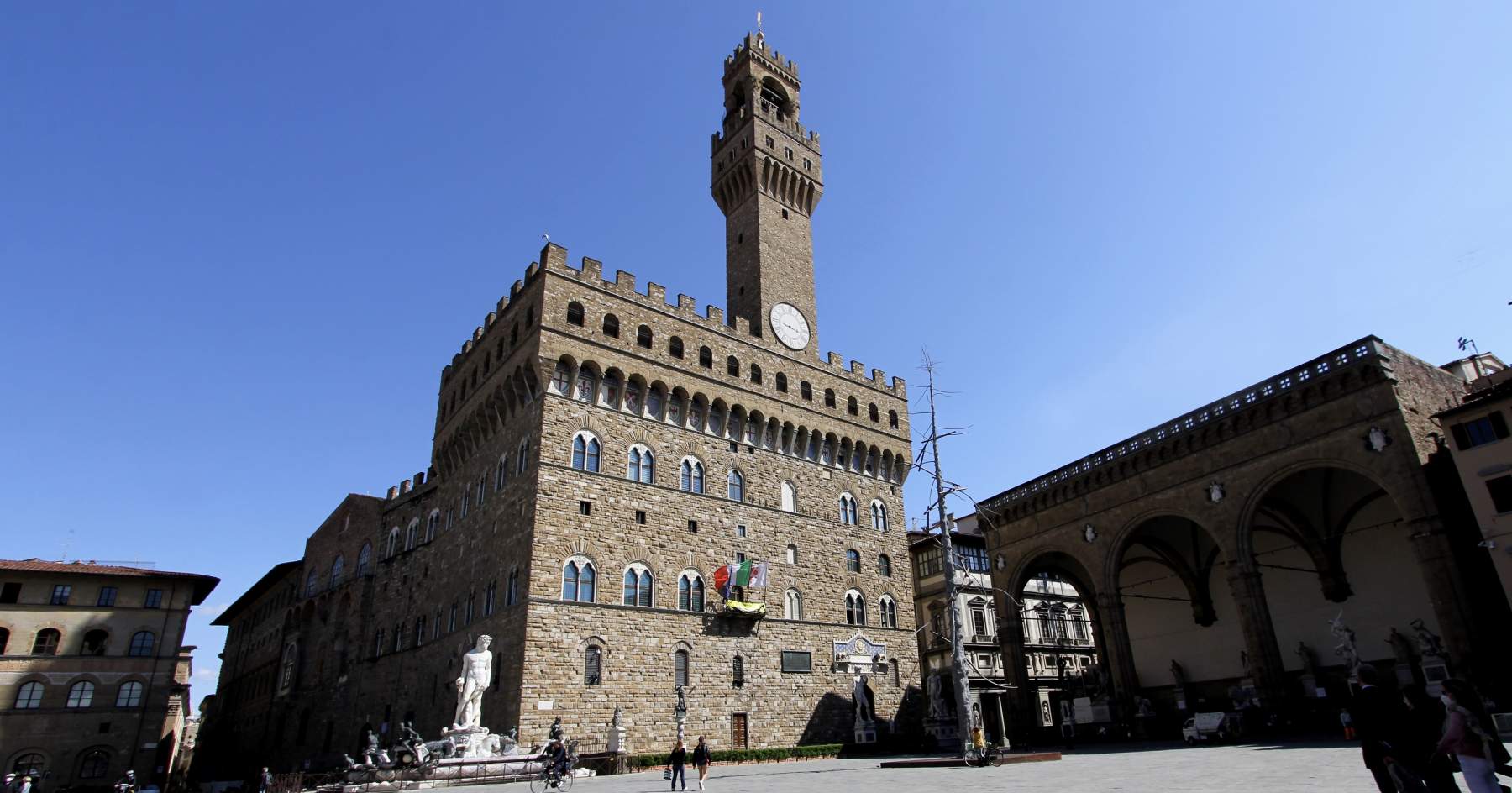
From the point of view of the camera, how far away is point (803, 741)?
32125 mm

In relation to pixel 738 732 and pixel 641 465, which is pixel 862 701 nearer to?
pixel 738 732

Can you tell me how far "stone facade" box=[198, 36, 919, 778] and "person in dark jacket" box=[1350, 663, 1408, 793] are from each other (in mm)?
23142

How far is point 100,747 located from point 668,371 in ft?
113

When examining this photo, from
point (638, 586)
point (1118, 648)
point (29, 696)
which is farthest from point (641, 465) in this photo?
point (29, 696)

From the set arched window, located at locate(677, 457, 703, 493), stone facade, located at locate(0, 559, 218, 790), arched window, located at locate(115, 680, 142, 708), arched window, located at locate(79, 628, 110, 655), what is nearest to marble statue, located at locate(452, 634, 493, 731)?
arched window, located at locate(677, 457, 703, 493)

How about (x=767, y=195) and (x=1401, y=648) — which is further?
(x=767, y=195)

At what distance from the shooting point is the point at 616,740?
26.8m

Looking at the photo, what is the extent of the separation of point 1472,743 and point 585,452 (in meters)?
26.6

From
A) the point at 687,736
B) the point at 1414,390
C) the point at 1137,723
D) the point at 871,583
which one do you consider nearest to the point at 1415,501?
the point at 1414,390

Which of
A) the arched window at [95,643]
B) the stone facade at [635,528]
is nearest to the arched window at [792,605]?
the stone facade at [635,528]

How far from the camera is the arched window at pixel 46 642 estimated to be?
4125 cm

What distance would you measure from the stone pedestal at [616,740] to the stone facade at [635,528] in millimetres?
493

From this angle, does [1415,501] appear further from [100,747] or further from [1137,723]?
[100,747]

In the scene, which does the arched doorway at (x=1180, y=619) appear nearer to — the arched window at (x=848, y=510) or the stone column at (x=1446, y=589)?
the stone column at (x=1446, y=589)
